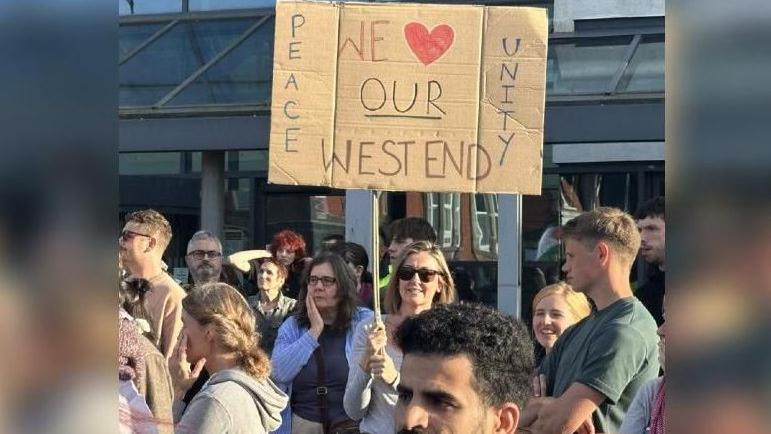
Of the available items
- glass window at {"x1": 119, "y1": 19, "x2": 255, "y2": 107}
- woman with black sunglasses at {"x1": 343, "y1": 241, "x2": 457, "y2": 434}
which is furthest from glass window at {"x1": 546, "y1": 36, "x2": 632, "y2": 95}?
woman with black sunglasses at {"x1": 343, "y1": 241, "x2": 457, "y2": 434}

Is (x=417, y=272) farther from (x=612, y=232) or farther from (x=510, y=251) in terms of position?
(x=510, y=251)

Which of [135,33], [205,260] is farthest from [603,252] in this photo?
[135,33]

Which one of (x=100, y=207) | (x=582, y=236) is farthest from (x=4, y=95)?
(x=582, y=236)

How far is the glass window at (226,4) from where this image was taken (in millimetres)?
12055

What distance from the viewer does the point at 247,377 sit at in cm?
341

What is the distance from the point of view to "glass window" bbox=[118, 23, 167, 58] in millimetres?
11891

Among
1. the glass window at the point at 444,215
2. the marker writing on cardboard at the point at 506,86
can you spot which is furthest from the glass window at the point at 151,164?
the marker writing on cardboard at the point at 506,86

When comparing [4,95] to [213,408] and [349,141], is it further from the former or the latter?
[349,141]

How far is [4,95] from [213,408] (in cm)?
238

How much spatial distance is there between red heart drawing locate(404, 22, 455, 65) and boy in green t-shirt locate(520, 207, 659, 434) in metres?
0.72

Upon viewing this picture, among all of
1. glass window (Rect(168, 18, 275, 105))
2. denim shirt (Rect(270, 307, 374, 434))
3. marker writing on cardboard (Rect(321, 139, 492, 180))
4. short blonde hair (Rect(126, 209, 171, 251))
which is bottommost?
denim shirt (Rect(270, 307, 374, 434))

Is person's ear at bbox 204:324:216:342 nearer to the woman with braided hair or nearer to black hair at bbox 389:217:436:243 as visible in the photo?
the woman with braided hair

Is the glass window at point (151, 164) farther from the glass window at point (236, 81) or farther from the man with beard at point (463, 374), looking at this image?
the man with beard at point (463, 374)

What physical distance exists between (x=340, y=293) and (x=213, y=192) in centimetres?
679
